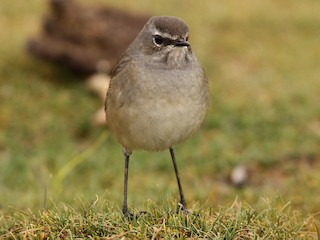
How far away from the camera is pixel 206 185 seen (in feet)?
22.7

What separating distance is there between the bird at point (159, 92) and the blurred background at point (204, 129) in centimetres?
91

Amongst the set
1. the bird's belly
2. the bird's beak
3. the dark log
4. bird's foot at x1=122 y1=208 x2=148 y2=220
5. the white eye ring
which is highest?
the dark log

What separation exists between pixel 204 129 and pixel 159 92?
401 cm

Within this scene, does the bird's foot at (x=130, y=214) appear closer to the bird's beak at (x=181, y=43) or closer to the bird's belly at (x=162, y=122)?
the bird's belly at (x=162, y=122)

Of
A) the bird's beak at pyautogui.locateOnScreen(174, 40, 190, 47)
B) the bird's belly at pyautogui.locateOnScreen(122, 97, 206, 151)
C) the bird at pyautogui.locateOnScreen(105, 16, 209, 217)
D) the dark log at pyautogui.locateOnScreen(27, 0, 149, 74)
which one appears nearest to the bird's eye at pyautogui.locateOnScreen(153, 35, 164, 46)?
the bird at pyautogui.locateOnScreen(105, 16, 209, 217)

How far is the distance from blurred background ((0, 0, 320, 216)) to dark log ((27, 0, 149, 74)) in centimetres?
16

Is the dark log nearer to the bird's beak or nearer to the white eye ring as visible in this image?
the white eye ring

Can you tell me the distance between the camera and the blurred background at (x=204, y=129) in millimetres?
6742

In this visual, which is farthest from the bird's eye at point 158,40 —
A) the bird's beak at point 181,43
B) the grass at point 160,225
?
the grass at point 160,225

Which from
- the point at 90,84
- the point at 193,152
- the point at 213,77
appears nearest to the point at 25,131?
the point at 90,84

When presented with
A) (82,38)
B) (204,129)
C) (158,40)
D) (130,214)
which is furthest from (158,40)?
(82,38)

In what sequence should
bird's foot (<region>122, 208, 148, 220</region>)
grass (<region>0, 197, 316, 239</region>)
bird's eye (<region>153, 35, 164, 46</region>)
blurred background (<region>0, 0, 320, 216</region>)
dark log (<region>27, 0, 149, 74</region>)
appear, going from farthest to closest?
dark log (<region>27, 0, 149, 74</region>) → blurred background (<region>0, 0, 320, 216</region>) → bird's eye (<region>153, 35, 164, 46</region>) → bird's foot (<region>122, 208, 148, 220</region>) → grass (<region>0, 197, 316, 239</region>)

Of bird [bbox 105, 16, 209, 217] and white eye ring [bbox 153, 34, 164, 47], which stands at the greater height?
white eye ring [bbox 153, 34, 164, 47]

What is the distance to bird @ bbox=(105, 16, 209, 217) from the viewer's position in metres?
4.37
